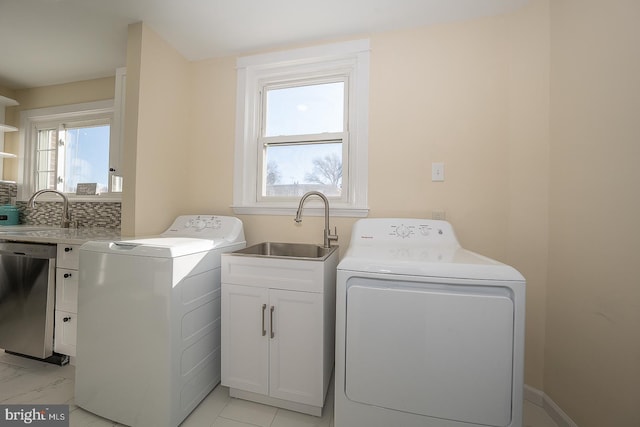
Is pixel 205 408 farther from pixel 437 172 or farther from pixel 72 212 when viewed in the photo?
pixel 72 212

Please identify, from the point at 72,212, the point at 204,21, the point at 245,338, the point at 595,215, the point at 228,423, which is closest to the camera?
the point at 595,215

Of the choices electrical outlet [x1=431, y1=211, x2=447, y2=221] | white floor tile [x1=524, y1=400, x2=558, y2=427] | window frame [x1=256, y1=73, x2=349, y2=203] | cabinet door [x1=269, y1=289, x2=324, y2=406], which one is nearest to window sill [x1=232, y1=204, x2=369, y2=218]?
window frame [x1=256, y1=73, x2=349, y2=203]

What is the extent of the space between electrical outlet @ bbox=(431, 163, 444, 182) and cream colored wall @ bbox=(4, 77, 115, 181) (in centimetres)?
300

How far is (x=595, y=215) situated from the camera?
3.36 ft

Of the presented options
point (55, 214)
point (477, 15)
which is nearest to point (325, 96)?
point (477, 15)

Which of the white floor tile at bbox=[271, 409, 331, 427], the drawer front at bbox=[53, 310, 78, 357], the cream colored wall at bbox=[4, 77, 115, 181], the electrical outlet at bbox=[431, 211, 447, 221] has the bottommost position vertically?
Answer: the white floor tile at bbox=[271, 409, 331, 427]

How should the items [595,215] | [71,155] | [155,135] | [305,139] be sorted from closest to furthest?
[595,215], [155,135], [305,139], [71,155]

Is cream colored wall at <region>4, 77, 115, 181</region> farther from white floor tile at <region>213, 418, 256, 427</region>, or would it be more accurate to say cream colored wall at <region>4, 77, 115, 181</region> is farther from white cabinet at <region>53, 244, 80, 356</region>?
white floor tile at <region>213, 418, 256, 427</region>

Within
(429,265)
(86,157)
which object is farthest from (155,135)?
(429,265)

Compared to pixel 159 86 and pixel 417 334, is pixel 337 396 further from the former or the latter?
pixel 159 86

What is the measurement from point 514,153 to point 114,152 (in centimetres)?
282

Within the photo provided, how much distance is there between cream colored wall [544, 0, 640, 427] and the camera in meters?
0.89

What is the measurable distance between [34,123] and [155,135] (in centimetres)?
208

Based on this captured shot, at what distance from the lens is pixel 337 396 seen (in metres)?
0.97
